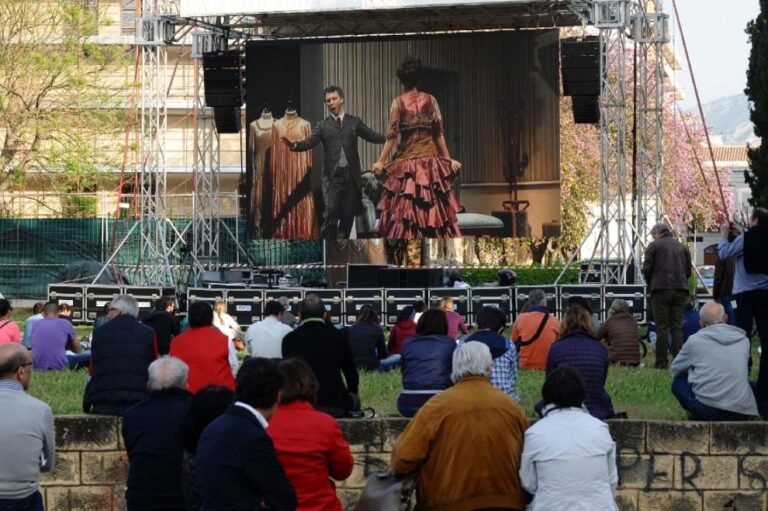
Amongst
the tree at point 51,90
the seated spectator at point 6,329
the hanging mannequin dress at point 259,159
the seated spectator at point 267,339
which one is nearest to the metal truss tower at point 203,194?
the hanging mannequin dress at point 259,159

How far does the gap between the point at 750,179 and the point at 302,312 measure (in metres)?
19.5

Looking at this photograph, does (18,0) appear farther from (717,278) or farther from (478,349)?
(478,349)

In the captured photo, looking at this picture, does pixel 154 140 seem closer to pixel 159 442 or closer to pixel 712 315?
pixel 712 315

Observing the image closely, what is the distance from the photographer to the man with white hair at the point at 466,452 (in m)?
8.40

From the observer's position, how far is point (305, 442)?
8.21 meters

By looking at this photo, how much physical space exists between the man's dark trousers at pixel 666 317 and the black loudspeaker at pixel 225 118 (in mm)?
17187

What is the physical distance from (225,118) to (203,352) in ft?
73.2

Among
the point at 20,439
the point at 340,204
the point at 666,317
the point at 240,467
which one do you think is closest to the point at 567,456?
the point at 240,467

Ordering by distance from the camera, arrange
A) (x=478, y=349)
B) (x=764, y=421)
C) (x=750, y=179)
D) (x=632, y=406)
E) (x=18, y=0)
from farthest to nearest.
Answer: (x=18, y=0) → (x=750, y=179) → (x=632, y=406) → (x=764, y=421) → (x=478, y=349)

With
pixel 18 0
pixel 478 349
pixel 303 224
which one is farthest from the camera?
pixel 18 0

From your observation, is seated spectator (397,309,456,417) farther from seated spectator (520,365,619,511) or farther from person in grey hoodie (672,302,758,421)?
seated spectator (520,365,619,511)

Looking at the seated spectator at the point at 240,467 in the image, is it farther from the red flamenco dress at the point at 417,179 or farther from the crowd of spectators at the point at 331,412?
the red flamenco dress at the point at 417,179

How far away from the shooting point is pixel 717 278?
18.0m

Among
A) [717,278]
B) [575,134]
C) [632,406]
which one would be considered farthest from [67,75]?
[632,406]
